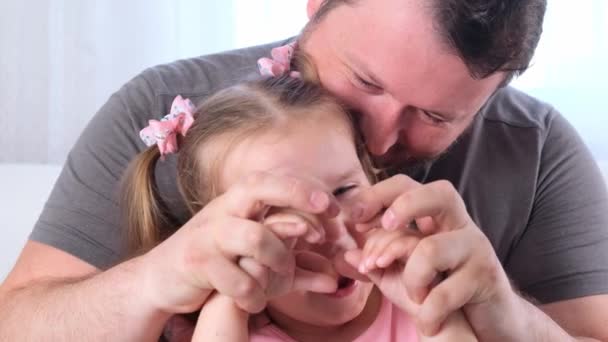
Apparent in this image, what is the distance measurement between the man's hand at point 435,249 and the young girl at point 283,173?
3 centimetres

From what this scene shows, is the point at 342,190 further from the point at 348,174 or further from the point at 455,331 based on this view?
the point at 455,331

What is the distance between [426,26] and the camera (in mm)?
1118

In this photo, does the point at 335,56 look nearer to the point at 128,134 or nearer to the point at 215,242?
the point at 128,134

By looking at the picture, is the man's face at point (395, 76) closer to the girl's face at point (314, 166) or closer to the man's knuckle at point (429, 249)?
the girl's face at point (314, 166)

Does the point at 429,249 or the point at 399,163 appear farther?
the point at 399,163

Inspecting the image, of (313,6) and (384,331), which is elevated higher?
(313,6)

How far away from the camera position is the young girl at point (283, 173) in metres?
0.94

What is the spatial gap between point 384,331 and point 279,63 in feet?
1.34

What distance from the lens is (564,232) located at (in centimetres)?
Result: 140

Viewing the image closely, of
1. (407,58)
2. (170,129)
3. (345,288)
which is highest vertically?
(407,58)

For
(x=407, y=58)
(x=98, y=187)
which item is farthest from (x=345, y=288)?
(x=98, y=187)

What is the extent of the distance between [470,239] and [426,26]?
37 centimetres

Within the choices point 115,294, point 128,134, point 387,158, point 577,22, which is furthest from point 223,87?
point 577,22

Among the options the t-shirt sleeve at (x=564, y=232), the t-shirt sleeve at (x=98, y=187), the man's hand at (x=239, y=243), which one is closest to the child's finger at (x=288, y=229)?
the man's hand at (x=239, y=243)
